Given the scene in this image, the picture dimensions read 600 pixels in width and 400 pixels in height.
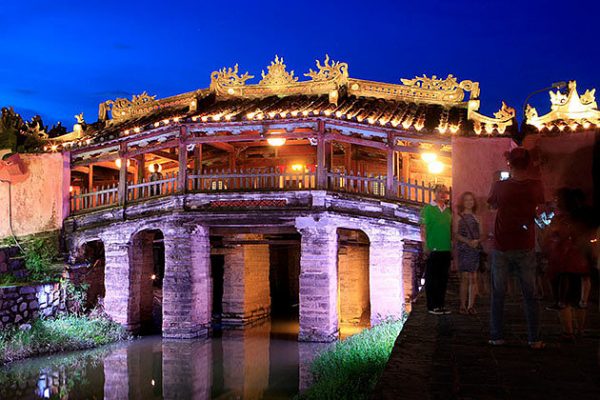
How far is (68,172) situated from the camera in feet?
65.2

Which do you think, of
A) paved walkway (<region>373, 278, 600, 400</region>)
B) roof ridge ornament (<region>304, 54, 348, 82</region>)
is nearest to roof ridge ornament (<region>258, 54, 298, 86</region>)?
roof ridge ornament (<region>304, 54, 348, 82</region>)

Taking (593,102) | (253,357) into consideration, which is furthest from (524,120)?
(253,357)

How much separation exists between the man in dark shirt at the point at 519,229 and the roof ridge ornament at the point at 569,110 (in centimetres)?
864

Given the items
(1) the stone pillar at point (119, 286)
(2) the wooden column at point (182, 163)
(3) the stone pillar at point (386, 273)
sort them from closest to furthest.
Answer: (3) the stone pillar at point (386, 273), (2) the wooden column at point (182, 163), (1) the stone pillar at point (119, 286)

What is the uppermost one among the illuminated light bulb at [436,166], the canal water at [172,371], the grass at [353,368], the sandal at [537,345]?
the illuminated light bulb at [436,166]

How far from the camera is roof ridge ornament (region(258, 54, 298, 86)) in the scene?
64.5 feet

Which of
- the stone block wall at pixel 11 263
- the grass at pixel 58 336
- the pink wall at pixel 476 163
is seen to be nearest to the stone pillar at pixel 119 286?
the grass at pixel 58 336

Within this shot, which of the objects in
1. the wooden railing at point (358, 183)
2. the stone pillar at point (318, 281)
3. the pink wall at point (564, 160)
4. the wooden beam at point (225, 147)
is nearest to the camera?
the pink wall at point (564, 160)

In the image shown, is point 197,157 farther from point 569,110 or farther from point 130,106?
point 569,110

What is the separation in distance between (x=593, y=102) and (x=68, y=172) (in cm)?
1649

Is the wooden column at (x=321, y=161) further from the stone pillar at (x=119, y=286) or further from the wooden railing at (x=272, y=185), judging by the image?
the stone pillar at (x=119, y=286)

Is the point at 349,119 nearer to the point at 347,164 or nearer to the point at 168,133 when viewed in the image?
the point at 347,164

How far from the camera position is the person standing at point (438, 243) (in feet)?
26.3

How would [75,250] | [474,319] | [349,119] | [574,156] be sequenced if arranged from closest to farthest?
[474,319] → [574,156] → [349,119] → [75,250]
